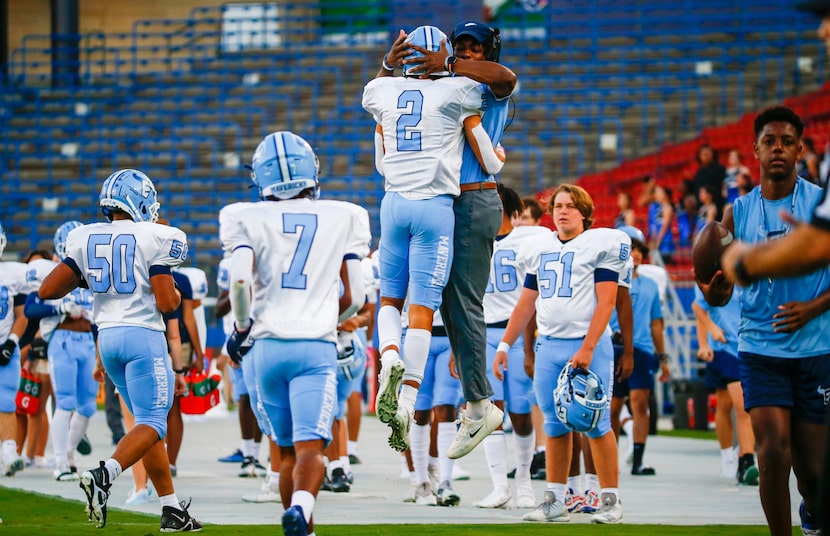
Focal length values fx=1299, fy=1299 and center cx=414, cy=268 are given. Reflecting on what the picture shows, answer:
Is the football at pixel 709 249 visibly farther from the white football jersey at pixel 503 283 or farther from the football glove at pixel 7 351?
the football glove at pixel 7 351

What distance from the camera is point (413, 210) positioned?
7.45 m

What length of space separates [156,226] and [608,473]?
337cm

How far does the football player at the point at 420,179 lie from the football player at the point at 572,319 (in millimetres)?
1211

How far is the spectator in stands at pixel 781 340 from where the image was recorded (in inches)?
252

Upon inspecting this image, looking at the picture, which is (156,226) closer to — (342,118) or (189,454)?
(189,454)

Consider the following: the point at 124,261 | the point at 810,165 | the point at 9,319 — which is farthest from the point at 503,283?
the point at 810,165

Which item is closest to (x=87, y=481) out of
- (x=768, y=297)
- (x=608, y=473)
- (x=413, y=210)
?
(x=413, y=210)

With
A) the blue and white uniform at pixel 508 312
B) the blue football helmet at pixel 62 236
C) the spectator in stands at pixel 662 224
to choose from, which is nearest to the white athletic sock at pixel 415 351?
the blue and white uniform at pixel 508 312

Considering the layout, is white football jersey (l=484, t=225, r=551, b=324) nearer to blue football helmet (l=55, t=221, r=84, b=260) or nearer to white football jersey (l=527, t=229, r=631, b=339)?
white football jersey (l=527, t=229, r=631, b=339)

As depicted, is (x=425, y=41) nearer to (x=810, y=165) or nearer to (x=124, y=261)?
(x=124, y=261)

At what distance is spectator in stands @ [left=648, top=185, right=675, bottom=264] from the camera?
19.2 metres

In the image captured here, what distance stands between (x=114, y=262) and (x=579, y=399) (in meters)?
3.05

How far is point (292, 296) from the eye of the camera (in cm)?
655

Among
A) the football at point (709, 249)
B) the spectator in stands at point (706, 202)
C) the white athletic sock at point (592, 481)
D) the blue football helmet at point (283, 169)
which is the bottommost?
the white athletic sock at point (592, 481)
